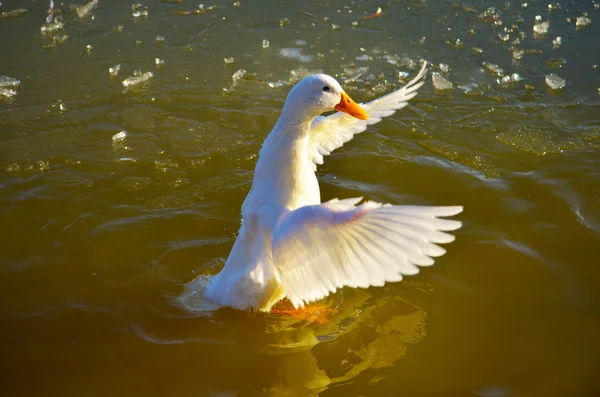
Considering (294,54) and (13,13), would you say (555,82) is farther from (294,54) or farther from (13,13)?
(13,13)

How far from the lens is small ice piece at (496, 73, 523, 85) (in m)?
6.75

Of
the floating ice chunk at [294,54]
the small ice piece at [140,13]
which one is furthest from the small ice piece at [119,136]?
the small ice piece at [140,13]

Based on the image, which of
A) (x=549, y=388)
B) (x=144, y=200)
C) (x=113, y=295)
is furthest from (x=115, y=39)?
(x=549, y=388)

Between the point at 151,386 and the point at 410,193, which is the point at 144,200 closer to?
the point at 151,386

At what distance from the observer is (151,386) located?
3.49 m

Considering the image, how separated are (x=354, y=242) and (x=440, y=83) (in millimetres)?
3995

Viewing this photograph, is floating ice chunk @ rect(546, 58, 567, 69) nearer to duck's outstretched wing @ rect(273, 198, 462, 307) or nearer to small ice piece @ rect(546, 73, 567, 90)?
small ice piece @ rect(546, 73, 567, 90)

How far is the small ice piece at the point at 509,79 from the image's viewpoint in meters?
6.75

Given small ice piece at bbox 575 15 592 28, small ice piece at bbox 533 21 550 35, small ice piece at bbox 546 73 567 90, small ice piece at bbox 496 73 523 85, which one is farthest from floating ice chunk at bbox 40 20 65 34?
small ice piece at bbox 575 15 592 28

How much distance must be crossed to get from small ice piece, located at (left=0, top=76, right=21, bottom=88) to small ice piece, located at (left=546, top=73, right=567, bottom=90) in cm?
591

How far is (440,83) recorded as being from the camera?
665cm

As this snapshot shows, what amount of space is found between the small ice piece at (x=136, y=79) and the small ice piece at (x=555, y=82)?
4.52 meters

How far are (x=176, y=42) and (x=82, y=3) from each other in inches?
68.4

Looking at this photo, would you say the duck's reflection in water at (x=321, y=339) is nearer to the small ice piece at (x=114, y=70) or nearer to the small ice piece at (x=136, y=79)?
the small ice piece at (x=136, y=79)
